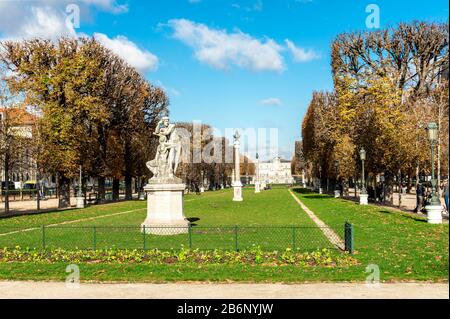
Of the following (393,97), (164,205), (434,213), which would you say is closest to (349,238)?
(164,205)

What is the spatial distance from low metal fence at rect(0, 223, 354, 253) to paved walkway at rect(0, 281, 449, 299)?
15.2 ft

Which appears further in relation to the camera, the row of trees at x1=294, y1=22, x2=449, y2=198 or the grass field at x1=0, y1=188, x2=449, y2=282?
the row of trees at x1=294, y1=22, x2=449, y2=198

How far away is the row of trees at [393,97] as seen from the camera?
3991 cm

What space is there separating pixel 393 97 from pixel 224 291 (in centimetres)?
3437

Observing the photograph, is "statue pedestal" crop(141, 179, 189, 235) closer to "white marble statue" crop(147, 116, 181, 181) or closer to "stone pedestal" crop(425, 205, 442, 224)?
"white marble statue" crop(147, 116, 181, 181)

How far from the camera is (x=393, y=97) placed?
42.7 m

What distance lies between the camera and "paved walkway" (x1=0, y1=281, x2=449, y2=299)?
11883 mm

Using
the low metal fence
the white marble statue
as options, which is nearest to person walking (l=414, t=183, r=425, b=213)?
the low metal fence

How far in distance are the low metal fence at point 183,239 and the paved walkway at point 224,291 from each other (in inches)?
183

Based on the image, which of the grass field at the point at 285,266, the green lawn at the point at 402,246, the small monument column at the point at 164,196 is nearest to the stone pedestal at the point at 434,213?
the green lawn at the point at 402,246

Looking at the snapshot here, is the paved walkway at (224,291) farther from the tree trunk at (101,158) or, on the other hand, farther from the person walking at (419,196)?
the tree trunk at (101,158)
